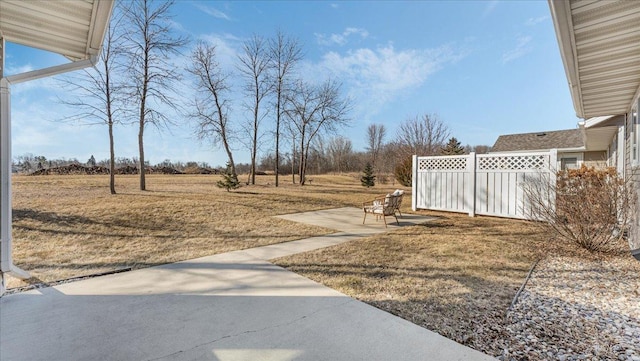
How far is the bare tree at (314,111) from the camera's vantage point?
22.0 metres

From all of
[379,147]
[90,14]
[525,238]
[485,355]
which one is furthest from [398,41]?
[379,147]

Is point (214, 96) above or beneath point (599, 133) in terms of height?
above

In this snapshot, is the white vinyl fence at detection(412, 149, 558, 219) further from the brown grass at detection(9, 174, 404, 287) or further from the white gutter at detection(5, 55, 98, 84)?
the white gutter at detection(5, 55, 98, 84)

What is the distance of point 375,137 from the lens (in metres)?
39.0

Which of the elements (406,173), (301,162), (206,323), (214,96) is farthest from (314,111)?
(206,323)

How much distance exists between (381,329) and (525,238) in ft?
17.4

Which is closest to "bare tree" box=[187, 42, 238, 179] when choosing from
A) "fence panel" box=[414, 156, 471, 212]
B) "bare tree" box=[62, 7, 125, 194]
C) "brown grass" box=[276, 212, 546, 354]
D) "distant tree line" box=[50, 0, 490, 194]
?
"distant tree line" box=[50, 0, 490, 194]

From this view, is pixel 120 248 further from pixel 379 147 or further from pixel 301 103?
pixel 379 147

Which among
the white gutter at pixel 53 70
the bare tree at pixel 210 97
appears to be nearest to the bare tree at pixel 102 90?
the bare tree at pixel 210 97

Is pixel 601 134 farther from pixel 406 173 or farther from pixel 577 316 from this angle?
pixel 406 173

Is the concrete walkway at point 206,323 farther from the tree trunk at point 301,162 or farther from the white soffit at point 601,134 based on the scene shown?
the tree trunk at point 301,162

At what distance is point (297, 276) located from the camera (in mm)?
3840

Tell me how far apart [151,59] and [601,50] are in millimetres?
14181

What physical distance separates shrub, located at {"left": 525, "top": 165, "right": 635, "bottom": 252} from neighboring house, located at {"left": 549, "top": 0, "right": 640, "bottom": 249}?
0.21 m
